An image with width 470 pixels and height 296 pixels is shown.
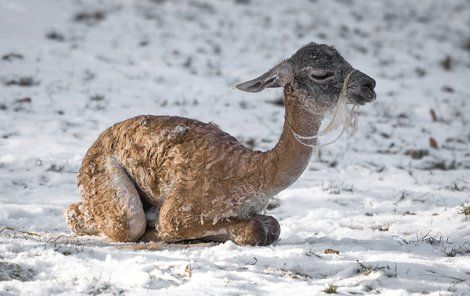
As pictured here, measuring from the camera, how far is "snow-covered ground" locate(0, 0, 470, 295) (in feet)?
12.9

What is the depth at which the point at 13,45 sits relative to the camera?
11.0 metres

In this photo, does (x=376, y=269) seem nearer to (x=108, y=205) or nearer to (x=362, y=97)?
(x=362, y=97)

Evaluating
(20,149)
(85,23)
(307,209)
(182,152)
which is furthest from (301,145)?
(85,23)

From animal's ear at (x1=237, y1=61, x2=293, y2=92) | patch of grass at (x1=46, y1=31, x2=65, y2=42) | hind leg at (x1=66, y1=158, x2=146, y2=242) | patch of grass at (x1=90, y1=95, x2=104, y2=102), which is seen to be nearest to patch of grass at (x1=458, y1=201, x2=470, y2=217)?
animal's ear at (x1=237, y1=61, x2=293, y2=92)

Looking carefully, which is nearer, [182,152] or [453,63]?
[182,152]

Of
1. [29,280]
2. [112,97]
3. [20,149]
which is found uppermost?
[112,97]

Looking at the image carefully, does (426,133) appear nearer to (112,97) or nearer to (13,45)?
(112,97)

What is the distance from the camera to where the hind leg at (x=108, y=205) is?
484 cm

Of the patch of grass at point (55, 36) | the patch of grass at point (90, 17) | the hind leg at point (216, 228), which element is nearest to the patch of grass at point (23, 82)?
the patch of grass at point (55, 36)

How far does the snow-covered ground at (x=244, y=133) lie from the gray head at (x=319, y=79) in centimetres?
100

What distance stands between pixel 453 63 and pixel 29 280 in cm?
1200

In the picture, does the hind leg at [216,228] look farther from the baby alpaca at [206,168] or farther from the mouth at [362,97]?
the mouth at [362,97]

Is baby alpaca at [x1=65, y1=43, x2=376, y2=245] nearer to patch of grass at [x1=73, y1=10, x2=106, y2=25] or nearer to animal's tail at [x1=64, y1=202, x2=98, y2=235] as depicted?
animal's tail at [x1=64, y1=202, x2=98, y2=235]

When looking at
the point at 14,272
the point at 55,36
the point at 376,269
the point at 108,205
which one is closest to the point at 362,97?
the point at 376,269
